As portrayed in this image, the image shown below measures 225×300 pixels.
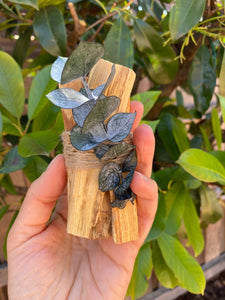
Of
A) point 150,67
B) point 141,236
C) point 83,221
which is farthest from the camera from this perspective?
point 150,67

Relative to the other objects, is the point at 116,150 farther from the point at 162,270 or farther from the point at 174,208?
the point at 162,270

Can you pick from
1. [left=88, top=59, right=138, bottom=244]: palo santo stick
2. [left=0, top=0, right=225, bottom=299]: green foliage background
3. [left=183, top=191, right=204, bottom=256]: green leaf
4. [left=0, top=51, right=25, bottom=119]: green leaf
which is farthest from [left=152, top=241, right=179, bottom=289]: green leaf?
[left=0, top=51, right=25, bottom=119]: green leaf

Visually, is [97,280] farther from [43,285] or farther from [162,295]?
[162,295]

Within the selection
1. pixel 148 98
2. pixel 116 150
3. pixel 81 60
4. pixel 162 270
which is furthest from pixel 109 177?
→ pixel 162 270

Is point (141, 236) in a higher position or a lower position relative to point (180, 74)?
lower

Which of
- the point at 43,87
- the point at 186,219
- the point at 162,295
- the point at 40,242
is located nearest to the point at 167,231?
the point at 186,219

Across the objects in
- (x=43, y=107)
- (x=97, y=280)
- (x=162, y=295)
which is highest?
(x=43, y=107)

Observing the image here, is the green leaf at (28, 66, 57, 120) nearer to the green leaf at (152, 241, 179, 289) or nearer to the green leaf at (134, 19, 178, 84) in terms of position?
the green leaf at (134, 19, 178, 84)
